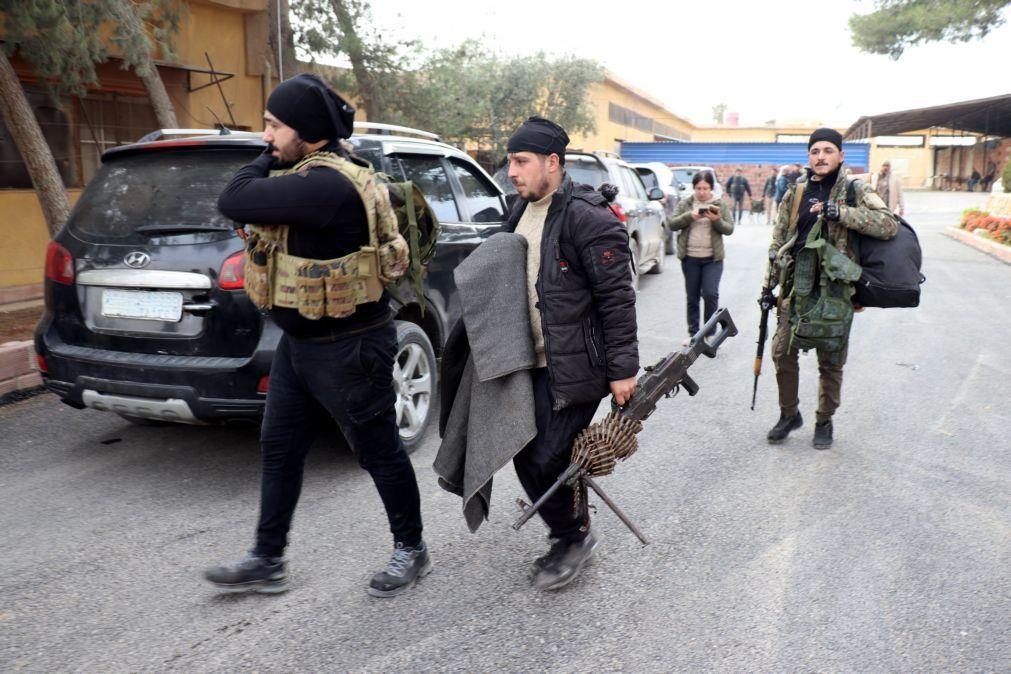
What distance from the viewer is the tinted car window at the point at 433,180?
17.3 ft

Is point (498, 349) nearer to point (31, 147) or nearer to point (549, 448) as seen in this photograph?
point (549, 448)

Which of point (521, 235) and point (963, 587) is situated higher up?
point (521, 235)

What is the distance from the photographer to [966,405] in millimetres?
6137

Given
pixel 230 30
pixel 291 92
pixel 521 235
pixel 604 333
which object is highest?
pixel 230 30

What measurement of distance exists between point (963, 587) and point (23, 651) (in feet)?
11.5

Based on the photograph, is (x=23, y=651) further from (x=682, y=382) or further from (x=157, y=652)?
(x=682, y=382)

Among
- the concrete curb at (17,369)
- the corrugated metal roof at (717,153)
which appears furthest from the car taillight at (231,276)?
the corrugated metal roof at (717,153)

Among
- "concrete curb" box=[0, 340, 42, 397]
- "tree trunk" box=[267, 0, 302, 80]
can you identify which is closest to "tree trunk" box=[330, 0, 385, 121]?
"tree trunk" box=[267, 0, 302, 80]

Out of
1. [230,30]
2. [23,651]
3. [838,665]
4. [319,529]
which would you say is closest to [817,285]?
[838,665]

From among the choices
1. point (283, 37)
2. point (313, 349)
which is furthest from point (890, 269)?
point (283, 37)

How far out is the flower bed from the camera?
16.7 meters

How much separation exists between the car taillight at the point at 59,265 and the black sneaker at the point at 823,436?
4.26m

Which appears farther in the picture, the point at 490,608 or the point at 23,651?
the point at 490,608

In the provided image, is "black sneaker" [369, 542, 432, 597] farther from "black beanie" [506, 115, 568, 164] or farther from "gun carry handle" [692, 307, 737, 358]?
"black beanie" [506, 115, 568, 164]
